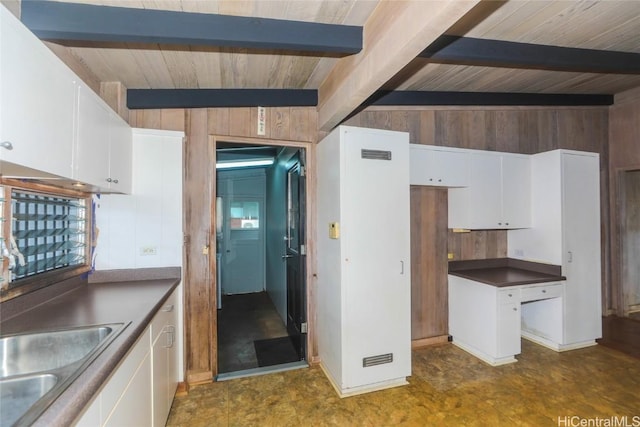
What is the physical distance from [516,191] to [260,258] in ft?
14.8

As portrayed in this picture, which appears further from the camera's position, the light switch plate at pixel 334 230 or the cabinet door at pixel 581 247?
the cabinet door at pixel 581 247

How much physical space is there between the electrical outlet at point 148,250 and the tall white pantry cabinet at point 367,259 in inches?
56.1

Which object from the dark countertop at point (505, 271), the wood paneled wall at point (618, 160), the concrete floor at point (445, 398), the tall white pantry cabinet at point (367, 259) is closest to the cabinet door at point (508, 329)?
the concrete floor at point (445, 398)

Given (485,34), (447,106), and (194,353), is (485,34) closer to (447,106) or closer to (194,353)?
(447,106)

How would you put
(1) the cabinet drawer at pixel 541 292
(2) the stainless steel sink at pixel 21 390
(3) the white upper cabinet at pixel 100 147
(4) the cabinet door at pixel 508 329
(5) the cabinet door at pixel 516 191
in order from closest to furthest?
(2) the stainless steel sink at pixel 21 390
(3) the white upper cabinet at pixel 100 147
(4) the cabinet door at pixel 508 329
(1) the cabinet drawer at pixel 541 292
(5) the cabinet door at pixel 516 191

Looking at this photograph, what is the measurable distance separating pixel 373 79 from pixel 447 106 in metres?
1.99

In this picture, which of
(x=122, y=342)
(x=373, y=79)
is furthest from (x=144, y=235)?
(x=373, y=79)

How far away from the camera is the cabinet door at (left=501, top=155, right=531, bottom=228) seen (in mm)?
3334

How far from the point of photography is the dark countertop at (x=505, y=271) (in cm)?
301

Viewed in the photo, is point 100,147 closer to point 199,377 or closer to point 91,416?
point 91,416

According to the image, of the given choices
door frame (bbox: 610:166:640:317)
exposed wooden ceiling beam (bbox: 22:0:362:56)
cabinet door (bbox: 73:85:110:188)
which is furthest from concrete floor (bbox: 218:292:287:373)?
door frame (bbox: 610:166:640:317)

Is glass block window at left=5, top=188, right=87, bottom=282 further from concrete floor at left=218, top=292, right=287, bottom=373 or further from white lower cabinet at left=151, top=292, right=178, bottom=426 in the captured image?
concrete floor at left=218, top=292, right=287, bottom=373

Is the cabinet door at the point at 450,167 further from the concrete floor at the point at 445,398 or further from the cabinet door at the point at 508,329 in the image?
the concrete floor at the point at 445,398

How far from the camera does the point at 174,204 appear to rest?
240 cm
